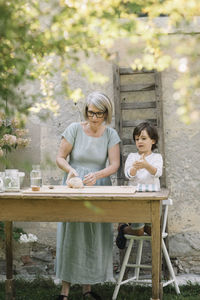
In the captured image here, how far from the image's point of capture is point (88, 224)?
396 cm

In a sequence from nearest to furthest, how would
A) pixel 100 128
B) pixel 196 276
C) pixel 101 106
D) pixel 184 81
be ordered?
1. pixel 184 81
2. pixel 101 106
3. pixel 100 128
4. pixel 196 276

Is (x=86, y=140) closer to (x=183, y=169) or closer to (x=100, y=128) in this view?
(x=100, y=128)

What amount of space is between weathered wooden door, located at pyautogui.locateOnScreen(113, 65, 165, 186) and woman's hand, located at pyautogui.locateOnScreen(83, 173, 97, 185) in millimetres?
1107

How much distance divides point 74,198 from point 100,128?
1.21 meters

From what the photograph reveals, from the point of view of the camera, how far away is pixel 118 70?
5.04 m

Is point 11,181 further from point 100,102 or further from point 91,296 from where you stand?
point 91,296

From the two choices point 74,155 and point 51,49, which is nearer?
point 51,49

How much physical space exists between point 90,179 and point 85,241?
2.00 ft

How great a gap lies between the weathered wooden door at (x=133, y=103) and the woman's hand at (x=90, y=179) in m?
1.11

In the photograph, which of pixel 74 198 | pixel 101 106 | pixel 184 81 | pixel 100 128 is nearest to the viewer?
pixel 184 81

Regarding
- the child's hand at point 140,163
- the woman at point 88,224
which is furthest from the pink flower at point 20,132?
the child's hand at point 140,163

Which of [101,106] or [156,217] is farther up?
[101,106]

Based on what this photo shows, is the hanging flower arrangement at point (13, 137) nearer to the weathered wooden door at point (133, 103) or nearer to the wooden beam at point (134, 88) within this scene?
the weathered wooden door at point (133, 103)

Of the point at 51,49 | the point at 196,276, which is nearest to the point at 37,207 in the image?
the point at 51,49
